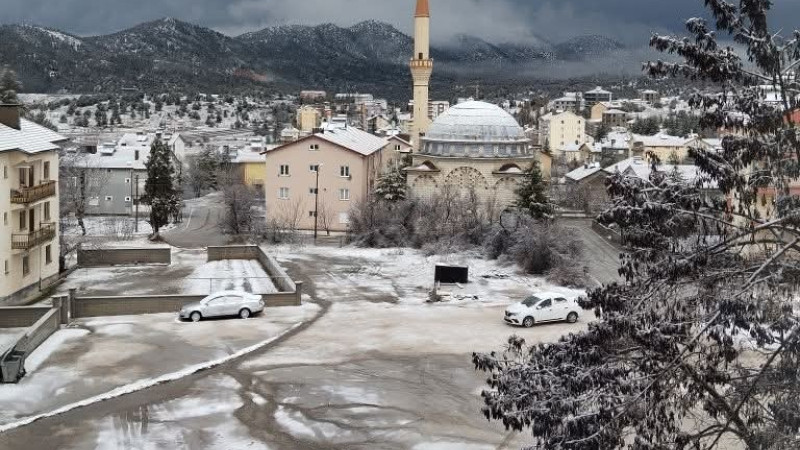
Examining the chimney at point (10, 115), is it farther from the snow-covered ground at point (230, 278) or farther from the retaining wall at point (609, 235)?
the retaining wall at point (609, 235)

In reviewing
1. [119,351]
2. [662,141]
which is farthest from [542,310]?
[662,141]

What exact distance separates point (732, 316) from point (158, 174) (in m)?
52.3

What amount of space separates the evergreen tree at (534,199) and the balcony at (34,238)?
1000 inches

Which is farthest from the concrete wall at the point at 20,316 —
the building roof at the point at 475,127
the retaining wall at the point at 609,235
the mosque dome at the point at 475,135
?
the building roof at the point at 475,127

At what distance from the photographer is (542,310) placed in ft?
103

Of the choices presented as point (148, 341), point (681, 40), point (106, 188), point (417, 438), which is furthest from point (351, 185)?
point (681, 40)

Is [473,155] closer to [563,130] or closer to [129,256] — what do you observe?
[129,256]

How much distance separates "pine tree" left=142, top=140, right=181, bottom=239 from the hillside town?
0.67 ft

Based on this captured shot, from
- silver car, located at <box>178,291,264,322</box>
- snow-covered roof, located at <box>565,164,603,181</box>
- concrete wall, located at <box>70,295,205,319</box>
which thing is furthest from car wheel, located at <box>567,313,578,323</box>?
snow-covered roof, located at <box>565,164,603,181</box>

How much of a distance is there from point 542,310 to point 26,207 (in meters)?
20.9

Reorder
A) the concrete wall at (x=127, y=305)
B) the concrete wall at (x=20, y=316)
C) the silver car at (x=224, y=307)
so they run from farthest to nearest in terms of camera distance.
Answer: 1. the concrete wall at (x=127, y=305)
2. the silver car at (x=224, y=307)
3. the concrete wall at (x=20, y=316)

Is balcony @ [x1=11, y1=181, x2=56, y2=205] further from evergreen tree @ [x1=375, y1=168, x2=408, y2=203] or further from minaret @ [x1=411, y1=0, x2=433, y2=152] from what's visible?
minaret @ [x1=411, y1=0, x2=433, y2=152]

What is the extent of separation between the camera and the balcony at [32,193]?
35312 mm

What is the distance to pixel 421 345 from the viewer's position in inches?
1114
